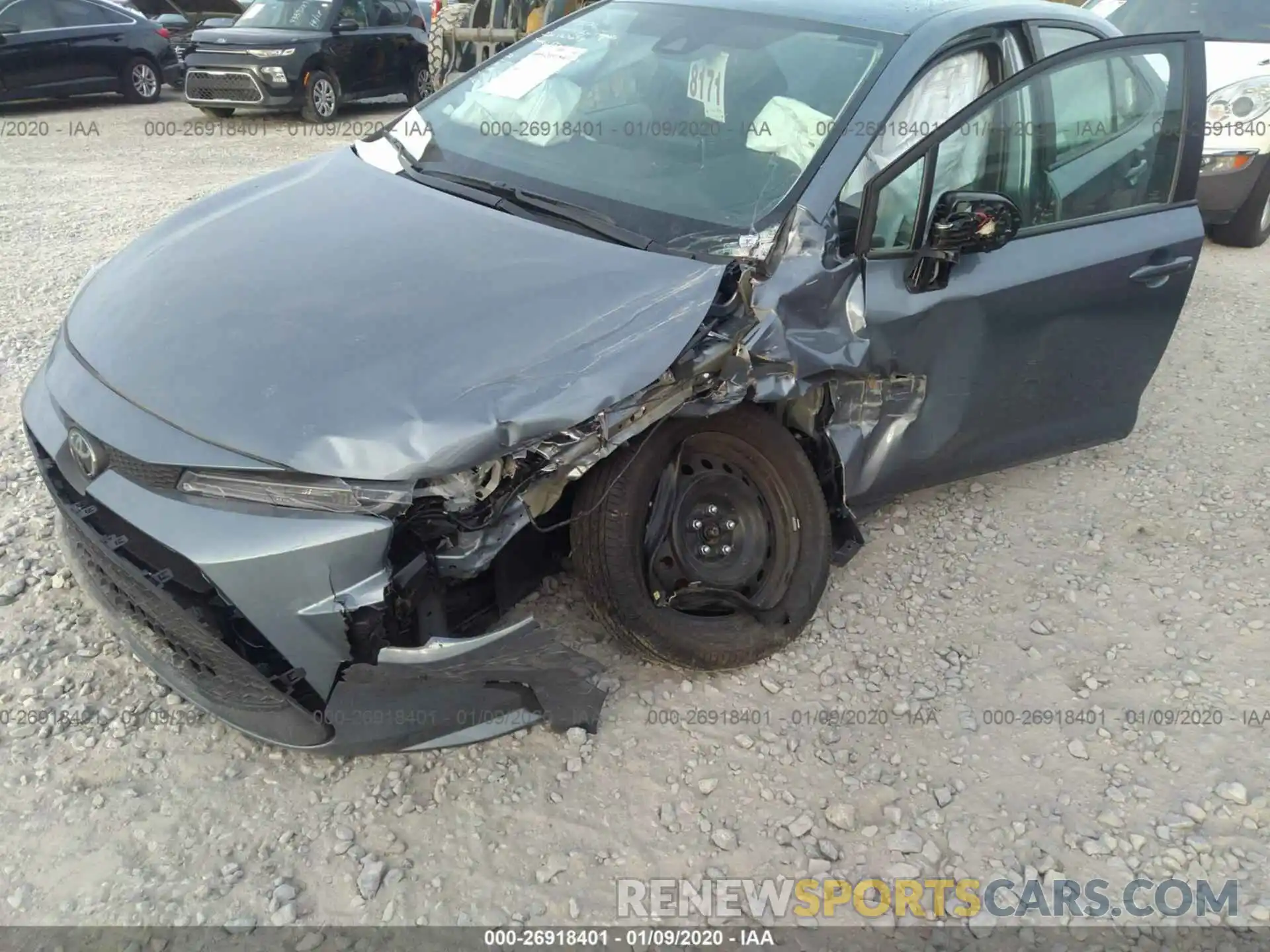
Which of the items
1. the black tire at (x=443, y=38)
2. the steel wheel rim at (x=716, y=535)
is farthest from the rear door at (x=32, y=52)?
the steel wheel rim at (x=716, y=535)

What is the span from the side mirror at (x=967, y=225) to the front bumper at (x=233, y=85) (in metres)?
9.32

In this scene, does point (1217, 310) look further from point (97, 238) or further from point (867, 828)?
point (97, 238)

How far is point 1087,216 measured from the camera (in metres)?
3.18

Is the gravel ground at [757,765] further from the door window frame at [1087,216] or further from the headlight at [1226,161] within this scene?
the headlight at [1226,161]

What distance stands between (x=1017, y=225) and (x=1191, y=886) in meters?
1.73

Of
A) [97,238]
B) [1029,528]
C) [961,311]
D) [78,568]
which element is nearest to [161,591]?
[78,568]

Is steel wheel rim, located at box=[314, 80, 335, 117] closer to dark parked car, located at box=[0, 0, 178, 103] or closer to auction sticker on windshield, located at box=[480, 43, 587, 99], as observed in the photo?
dark parked car, located at box=[0, 0, 178, 103]

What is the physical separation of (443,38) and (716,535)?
8247 millimetres

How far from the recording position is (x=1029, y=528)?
353 cm

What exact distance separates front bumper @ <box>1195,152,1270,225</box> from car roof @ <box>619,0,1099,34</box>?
4121 millimetres

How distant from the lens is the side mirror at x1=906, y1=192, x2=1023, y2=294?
260 centimetres

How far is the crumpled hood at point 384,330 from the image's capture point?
77.8 inches

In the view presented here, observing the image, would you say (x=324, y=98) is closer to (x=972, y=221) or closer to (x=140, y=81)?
(x=140, y=81)

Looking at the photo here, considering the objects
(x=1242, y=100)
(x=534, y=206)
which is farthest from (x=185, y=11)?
(x=534, y=206)
